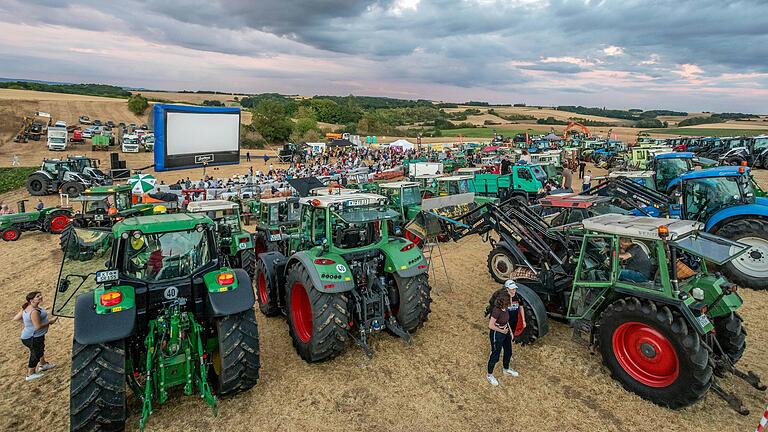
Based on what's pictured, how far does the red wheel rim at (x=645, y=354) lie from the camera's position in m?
4.99

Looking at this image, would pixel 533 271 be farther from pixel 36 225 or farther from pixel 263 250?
pixel 36 225

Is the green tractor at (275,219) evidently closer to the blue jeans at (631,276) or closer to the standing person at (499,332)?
the standing person at (499,332)

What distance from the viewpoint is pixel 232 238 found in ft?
31.0

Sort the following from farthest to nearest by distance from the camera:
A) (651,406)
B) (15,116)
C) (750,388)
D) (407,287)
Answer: (15,116)
(407,287)
(750,388)
(651,406)

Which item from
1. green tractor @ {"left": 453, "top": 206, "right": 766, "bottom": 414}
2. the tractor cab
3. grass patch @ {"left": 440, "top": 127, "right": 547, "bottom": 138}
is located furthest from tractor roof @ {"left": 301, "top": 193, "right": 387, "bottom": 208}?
grass patch @ {"left": 440, "top": 127, "right": 547, "bottom": 138}

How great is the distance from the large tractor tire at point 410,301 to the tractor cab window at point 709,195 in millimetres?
7147

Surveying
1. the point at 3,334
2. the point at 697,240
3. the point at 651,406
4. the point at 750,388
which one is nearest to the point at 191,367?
the point at 3,334

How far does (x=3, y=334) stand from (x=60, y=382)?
2.45m

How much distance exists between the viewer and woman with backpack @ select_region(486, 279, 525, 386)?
5496 millimetres

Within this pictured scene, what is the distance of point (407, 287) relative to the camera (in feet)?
20.6

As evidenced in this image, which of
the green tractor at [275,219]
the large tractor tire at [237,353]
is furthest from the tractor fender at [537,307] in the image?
the green tractor at [275,219]

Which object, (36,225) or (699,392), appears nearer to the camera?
(699,392)

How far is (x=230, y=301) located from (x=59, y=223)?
13.3 metres

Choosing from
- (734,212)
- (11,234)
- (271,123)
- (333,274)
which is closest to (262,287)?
(333,274)
